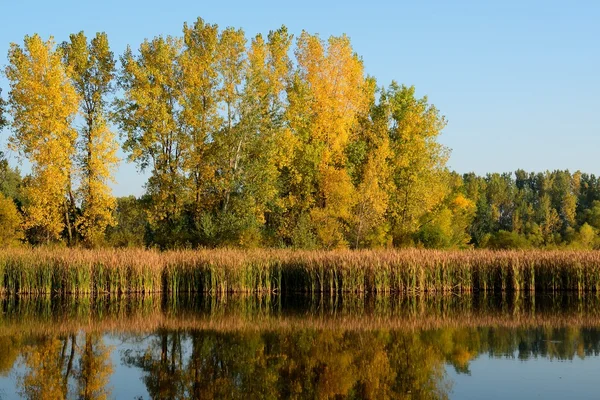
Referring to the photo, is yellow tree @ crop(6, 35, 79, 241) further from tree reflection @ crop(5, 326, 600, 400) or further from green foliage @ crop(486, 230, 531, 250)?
green foliage @ crop(486, 230, 531, 250)

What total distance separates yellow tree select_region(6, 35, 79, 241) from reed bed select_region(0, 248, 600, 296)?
836 centimetres

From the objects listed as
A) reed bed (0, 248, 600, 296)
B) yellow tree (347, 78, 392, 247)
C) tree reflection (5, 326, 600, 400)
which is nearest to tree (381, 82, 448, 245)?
yellow tree (347, 78, 392, 247)

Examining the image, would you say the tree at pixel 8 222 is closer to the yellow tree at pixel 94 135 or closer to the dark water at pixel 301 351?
→ the yellow tree at pixel 94 135

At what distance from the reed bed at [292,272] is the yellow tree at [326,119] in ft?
33.9

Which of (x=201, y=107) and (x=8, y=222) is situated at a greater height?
(x=201, y=107)

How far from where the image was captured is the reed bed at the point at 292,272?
23.3 metres

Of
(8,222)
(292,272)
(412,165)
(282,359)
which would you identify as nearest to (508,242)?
(412,165)

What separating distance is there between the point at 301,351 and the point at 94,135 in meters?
23.3

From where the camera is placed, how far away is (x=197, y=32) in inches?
1417

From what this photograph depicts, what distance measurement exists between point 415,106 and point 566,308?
2433cm

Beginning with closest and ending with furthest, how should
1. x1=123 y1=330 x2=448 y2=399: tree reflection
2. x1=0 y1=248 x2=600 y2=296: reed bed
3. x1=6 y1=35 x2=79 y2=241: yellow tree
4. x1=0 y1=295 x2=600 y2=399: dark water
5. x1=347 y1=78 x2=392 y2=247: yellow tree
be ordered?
x1=123 y1=330 x2=448 y2=399: tree reflection < x1=0 y1=295 x2=600 y2=399: dark water < x1=0 y1=248 x2=600 y2=296: reed bed < x1=6 y1=35 x2=79 y2=241: yellow tree < x1=347 y1=78 x2=392 y2=247: yellow tree

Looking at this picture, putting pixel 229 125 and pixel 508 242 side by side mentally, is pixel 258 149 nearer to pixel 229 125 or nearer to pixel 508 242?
pixel 229 125

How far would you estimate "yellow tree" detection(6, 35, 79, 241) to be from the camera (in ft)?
107

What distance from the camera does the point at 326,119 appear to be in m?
36.9
